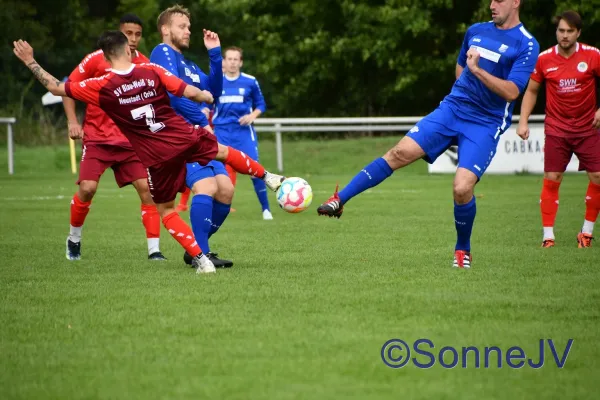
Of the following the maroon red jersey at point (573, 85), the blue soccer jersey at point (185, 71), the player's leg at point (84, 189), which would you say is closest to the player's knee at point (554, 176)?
the maroon red jersey at point (573, 85)

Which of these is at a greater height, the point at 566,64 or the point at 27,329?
the point at 566,64

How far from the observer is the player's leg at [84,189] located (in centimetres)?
930

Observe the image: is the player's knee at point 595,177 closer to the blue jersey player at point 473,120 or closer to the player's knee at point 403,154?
the blue jersey player at point 473,120

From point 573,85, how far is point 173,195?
4180 millimetres

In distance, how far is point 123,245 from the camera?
35.2 ft

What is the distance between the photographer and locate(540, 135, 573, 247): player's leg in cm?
1033

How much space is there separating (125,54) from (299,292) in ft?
7.11

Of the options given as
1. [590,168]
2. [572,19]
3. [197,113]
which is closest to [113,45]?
[197,113]

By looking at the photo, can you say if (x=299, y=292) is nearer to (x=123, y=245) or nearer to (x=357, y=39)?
(x=123, y=245)

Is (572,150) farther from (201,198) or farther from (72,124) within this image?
(72,124)

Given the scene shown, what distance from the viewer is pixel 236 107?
14727 mm

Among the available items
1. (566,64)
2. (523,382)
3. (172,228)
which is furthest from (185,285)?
(566,64)

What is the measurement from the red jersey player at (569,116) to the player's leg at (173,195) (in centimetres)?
355

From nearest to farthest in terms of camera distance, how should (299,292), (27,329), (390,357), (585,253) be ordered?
(390,357) < (27,329) < (299,292) < (585,253)
